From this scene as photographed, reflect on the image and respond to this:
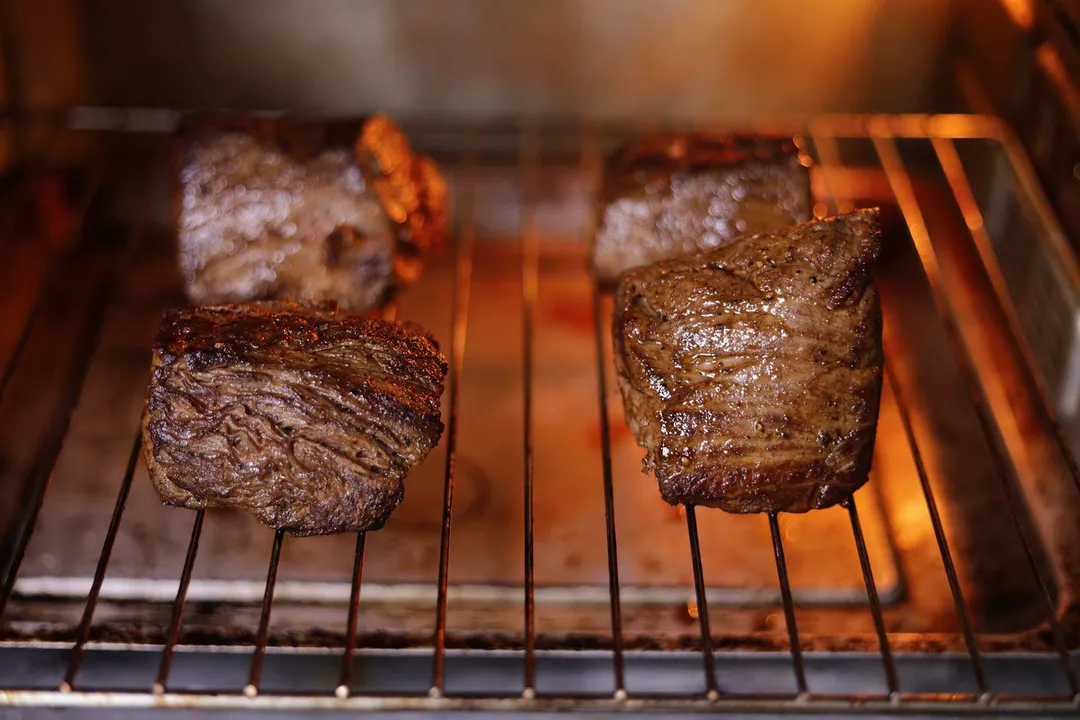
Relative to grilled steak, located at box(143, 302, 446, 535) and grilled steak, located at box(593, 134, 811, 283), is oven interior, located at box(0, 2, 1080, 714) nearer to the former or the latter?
grilled steak, located at box(143, 302, 446, 535)

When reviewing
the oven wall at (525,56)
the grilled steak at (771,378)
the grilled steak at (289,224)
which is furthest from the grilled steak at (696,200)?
the oven wall at (525,56)

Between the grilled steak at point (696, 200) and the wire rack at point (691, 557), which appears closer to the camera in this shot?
the wire rack at point (691, 557)

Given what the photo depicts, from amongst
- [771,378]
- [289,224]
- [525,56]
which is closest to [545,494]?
[771,378]

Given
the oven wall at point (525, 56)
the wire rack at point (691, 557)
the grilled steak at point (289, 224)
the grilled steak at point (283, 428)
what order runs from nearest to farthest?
1. the wire rack at point (691, 557)
2. the grilled steak at point (283, 428)
3. the grilled steak at point (289, 224)
4. the oven wall at point (525, 56)

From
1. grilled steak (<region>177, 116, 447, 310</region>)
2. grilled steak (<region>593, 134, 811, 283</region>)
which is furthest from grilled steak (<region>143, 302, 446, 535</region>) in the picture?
grilled steak (<region>593, 134, 811, 283</region>)

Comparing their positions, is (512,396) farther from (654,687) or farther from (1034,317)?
(1034,317)

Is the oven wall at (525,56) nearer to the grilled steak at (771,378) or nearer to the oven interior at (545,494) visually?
the oven interior at (545,494)

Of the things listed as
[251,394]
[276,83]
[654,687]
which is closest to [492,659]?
[654,687]
